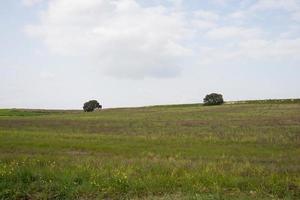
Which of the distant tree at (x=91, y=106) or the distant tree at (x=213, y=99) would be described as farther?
the distant tree at (x=91, y=106)

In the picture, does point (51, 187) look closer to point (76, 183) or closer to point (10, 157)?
Result: point (76, 183)

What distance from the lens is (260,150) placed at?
25156 millimetres

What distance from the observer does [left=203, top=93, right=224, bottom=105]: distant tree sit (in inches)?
5098

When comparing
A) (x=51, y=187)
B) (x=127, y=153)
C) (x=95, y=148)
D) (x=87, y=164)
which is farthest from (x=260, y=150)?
(x=51, y=187)

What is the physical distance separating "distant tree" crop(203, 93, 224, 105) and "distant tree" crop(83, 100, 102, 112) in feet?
106

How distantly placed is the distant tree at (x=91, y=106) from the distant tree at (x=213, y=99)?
32.2 meters

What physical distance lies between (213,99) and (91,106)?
1418 inches

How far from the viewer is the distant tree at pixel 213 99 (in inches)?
5098

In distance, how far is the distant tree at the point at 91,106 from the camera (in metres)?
134

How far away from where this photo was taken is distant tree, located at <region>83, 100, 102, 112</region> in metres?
134

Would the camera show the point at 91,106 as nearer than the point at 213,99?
No

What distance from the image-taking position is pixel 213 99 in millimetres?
130125

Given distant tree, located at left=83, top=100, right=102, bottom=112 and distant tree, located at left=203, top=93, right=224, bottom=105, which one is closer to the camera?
distant tree, located at left=203, top=93, right=224, bottom=105

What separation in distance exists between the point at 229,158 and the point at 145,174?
23.1 ft
